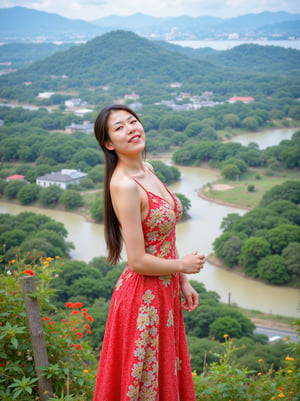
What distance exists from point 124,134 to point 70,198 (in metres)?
15.2

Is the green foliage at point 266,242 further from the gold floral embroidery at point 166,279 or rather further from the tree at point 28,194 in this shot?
the gold floral embroidery at point 166,279

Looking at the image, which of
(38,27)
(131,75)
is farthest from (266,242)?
(38,27)

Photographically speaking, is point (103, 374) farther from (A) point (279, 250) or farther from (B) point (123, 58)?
(B) point (123, 58)

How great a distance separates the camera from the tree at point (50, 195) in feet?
54.8

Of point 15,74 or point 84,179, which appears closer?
point 84,179

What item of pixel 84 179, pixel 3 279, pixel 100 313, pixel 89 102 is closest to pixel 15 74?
pixel 89 102

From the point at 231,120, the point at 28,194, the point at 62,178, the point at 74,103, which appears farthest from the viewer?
the point at 74,103

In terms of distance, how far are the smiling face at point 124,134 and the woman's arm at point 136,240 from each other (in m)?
0.09

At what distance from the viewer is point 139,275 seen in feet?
4.11

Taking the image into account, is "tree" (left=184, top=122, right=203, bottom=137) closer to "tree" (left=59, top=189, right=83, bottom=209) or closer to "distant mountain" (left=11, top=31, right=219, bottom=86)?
"tree" (left=59, top=189, right=83, bottom=209)

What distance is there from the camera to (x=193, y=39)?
6612cm

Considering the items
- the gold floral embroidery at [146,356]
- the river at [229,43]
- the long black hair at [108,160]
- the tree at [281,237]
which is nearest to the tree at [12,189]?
the tree at [281,237]

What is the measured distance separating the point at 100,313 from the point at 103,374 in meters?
6.64

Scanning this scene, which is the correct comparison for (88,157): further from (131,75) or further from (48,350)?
(131,75)
